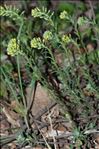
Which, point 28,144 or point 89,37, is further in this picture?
point 89,37

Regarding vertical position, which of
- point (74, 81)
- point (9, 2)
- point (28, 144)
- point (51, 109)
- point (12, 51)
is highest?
point (9, 2)

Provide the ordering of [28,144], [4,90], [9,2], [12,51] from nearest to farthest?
[12,51] < [28,144] < [4,90] < [9,2]

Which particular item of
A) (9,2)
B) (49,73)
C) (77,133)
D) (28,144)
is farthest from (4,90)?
(9,2)

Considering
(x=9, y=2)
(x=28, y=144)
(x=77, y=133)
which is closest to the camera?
(x=77, y=133)

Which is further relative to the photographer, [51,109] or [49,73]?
[49,73]

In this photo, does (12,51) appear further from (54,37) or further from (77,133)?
(77,133)

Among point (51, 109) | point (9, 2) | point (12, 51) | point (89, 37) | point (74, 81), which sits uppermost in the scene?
point (9, 2)

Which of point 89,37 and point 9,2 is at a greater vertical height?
point 9,2

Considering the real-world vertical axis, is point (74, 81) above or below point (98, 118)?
above

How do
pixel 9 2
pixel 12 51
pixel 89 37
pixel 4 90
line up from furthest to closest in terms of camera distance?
pixel 9 2 < pixel 89 37 < pixel 4 90 < pixel 12 51

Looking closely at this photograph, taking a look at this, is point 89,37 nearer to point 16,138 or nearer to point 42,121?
point 42,121
